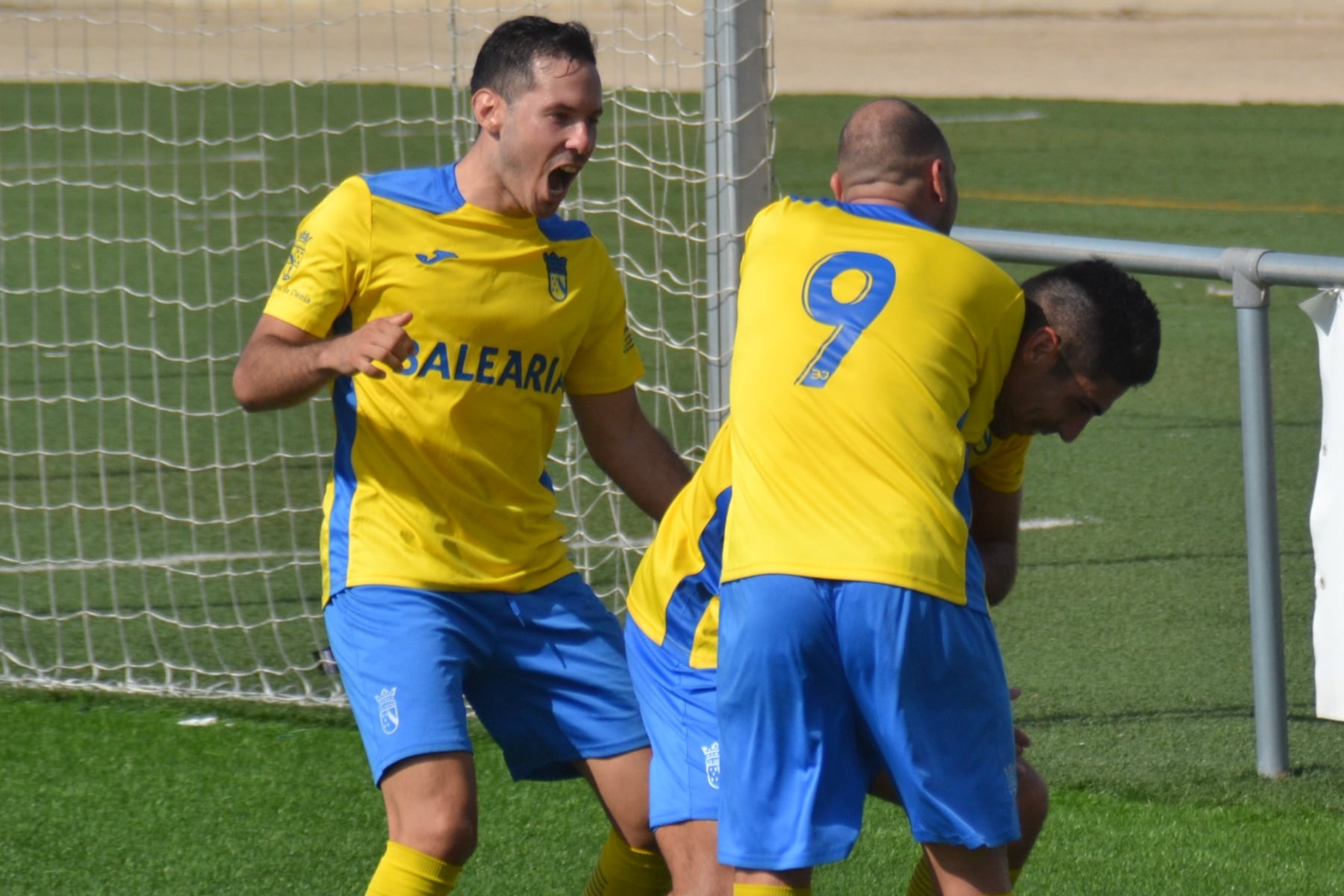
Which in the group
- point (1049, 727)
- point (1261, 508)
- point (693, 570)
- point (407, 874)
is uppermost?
point (693, 570)

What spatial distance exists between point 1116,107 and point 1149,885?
1791 cm

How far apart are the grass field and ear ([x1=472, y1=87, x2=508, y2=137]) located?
1.88m

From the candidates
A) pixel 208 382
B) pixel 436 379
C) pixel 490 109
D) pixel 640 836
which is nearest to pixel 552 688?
pixel 640 836

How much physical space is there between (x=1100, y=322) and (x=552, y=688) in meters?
1.34

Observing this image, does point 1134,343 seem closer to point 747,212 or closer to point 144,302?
point 747,212

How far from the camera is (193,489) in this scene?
25.9 ft

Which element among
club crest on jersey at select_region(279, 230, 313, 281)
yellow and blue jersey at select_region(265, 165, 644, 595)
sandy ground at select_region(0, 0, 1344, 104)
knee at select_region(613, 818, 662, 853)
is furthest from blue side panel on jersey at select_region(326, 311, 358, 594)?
sandy ground at select_region(0, 0, 1344, 104)

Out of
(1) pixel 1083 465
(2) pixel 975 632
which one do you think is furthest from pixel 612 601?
(2) pixel 975 632

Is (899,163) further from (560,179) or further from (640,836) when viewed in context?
(640,836)

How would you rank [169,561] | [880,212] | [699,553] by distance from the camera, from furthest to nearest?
[169,561] < [699,553] < [880,212]

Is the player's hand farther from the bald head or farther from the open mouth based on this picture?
the bald head

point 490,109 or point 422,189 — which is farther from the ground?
point 490,109

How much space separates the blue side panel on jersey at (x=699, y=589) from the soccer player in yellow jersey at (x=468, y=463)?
42 centimetres

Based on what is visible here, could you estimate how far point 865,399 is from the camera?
2.79m
